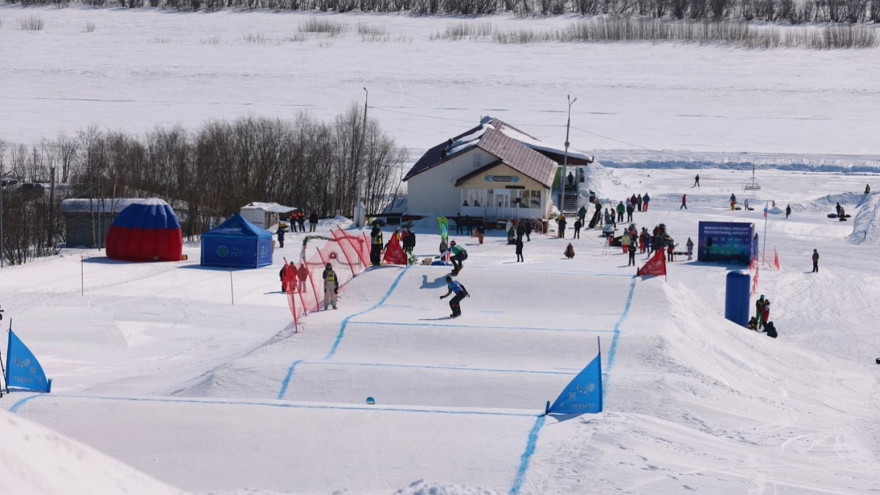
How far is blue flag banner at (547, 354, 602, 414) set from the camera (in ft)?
43.2

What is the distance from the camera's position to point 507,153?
4231cm

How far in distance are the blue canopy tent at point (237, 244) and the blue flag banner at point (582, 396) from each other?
18.5 metres

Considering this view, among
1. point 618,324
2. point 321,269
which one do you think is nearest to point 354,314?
point 321,269

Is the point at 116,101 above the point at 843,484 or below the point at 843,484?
above

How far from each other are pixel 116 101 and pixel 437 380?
199 feet

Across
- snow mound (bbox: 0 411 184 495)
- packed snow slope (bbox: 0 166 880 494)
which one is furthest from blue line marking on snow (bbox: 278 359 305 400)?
snow mound (bbox: 0 411 184 495)

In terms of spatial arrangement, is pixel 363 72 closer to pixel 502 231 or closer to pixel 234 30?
pixel 234 30

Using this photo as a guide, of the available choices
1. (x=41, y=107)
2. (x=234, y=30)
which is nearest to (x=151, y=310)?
(x=41, y=107)

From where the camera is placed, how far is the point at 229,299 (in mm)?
25031

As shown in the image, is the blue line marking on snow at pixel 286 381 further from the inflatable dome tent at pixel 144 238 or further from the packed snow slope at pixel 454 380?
the inflatable dome tent at pixel 144 238

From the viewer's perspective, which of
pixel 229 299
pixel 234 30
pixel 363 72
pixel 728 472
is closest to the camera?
pixel 728 472

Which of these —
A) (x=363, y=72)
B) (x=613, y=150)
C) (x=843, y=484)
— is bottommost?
(x=843, y=484)

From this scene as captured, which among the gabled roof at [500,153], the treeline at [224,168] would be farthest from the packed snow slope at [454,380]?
the treeline at [224,168]

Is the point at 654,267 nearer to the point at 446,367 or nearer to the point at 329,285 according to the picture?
the point at 329,285
